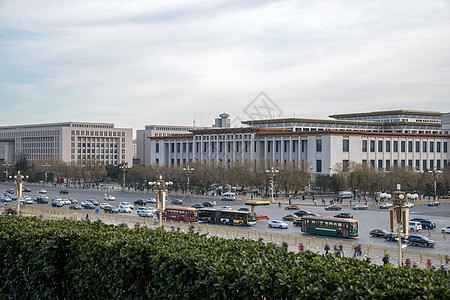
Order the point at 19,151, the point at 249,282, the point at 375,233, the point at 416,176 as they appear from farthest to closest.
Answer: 1. the point at 19,151
2. the point at 416,176
3. the point at 375,233
4. the point at 249,282

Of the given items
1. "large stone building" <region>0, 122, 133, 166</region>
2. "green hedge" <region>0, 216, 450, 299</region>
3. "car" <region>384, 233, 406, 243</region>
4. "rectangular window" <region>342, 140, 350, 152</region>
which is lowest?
"car" <region>384, 233, 406, 243</region>

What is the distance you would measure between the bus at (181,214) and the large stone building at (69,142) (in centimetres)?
7982

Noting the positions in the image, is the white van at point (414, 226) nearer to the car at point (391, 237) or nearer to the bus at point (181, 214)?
the car at point (391, 237)

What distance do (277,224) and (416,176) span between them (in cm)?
3023

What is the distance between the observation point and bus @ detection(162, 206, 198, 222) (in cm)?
3906

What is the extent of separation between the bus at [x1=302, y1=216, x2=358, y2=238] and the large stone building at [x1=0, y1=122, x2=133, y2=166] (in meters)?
89.8

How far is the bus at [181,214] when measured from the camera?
3906cm

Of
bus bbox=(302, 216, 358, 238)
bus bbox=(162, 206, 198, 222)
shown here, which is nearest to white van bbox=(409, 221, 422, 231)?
bus bbox=(302, 216, 358, 238)

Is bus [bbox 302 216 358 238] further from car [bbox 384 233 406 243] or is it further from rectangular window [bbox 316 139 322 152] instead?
Result: rectangular window [bbox 316 139 322 152]

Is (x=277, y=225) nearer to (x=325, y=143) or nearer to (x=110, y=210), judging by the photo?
(x=110, y=210)

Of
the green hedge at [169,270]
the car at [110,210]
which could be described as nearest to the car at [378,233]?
the green hedge at [169,270]

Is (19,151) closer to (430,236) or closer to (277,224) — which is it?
(277,224)

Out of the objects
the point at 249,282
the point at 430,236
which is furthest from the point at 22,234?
the point at 430,236

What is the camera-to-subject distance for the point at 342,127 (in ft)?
271
